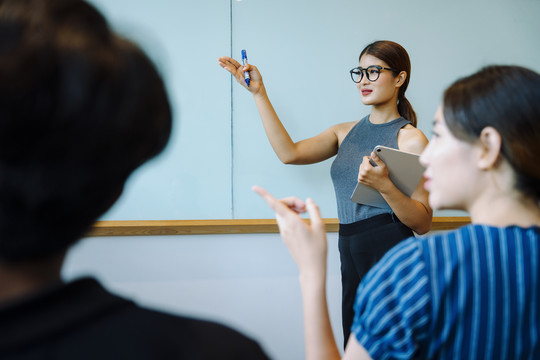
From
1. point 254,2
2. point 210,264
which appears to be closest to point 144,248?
point 210,264

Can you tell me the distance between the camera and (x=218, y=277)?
1.88m

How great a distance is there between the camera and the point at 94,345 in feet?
1.21

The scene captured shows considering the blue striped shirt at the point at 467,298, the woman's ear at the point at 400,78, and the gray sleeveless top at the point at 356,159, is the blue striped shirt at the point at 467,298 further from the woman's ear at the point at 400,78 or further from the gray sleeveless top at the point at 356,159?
the woman's ear at the point at 400,78

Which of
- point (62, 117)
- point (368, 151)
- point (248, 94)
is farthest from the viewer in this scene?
point (248, 94)

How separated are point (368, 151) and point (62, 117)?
138 centimetres

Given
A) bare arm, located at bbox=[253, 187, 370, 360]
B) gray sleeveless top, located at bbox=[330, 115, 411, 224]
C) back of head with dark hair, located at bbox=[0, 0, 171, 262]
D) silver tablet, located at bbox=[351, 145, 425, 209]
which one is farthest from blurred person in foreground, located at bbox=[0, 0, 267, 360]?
gray sleeveless top, located at bbox=[330, 115, 411, 224]

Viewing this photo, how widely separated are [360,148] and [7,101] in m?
1.43

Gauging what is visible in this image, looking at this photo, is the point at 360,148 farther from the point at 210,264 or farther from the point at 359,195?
the point at 210,264

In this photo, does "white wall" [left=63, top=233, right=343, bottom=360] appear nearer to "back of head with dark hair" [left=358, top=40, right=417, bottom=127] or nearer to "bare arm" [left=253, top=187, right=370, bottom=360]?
"back of head with dark hair" [left=358, top=40, right=417, bottom=127]

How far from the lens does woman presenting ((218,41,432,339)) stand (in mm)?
1515

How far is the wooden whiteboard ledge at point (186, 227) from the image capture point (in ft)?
5.85

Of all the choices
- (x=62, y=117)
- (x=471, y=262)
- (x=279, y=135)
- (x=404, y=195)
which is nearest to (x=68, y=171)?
(x=62, y=117)

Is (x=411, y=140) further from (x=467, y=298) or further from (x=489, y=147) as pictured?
(x=467, y=298)

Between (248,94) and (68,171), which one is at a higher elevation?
(248,94)
